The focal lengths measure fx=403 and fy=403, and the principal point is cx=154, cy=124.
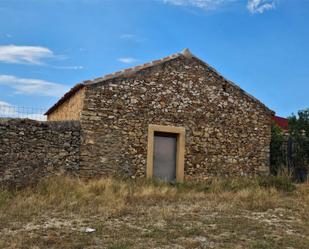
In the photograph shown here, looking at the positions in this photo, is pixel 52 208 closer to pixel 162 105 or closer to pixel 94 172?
pixel 94 172

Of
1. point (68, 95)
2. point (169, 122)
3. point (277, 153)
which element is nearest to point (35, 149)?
point (68, 95)

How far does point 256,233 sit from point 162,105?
6.26 metres

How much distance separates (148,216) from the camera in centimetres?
755

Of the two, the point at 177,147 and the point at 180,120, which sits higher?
Answer: the point at 180,120

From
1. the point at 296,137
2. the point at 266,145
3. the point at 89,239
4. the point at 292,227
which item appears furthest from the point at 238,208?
the point at 296,137

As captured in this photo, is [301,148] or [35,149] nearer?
[35,149]

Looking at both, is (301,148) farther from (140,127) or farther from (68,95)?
(68,95)

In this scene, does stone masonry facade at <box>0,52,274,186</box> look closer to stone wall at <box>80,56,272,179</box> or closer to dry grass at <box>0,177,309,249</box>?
stone wall at <box>80,56,272,179</box>

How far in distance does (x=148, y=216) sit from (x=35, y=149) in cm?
428

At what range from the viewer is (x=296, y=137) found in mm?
14625

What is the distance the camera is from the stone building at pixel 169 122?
1131cm

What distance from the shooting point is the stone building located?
11312 millimetres

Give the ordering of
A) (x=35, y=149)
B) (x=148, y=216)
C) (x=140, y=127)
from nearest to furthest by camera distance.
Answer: (x=148, y=216), (x=35, y=149), (x=140, y=127)

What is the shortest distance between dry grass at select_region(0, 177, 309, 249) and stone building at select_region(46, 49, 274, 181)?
103cm
